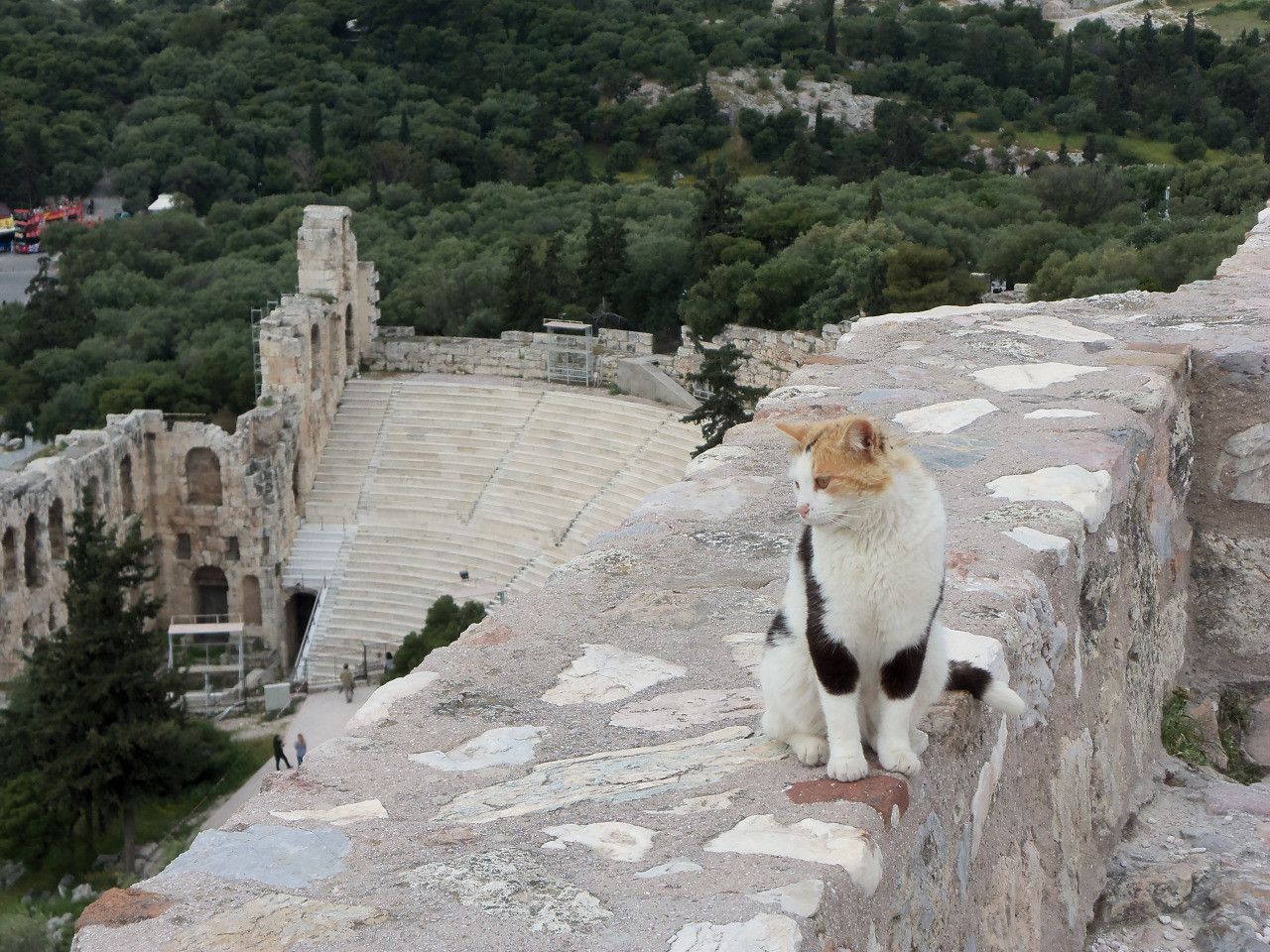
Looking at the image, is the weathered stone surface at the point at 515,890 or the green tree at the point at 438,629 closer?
the weathered stone surface at the point at 515,890

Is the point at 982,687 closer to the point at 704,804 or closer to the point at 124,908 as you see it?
the point at 704,804

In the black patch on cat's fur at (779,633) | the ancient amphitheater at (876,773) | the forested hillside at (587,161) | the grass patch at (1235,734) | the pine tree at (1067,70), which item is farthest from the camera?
the pine tree at (1067,70)

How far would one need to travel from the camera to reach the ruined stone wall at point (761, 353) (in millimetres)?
27281

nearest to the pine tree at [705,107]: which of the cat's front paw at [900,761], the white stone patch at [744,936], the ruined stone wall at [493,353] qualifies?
the ruined stone wall at [493,353]

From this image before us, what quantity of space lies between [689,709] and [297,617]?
24.8 meters

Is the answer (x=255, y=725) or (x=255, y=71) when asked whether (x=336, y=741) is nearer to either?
(x=255, y=725)

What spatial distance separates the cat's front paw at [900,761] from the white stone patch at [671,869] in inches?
18.9

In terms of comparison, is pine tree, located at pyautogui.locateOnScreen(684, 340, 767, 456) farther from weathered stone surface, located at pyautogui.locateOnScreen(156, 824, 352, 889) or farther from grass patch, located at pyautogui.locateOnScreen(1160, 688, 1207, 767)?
weathered stone surface, located at pyautogui.locateOnScreen(156, 824, 352, 889)

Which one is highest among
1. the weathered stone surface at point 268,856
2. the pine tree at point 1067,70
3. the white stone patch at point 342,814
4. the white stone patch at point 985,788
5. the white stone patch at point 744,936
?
the pine tree at point 1067,70

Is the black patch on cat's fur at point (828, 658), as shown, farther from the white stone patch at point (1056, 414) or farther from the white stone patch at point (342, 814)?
the white stone patch at point (1056, 414)

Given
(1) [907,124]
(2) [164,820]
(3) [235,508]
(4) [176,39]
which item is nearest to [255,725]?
(2) [164,820]

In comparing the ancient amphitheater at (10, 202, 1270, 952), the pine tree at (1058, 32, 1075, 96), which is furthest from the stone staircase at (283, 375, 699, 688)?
the pine tree at (1058, 32, 1075, 96)

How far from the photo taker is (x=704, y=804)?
11.1 ft

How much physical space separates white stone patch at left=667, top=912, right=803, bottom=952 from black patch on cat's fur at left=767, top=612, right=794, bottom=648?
80 cm
